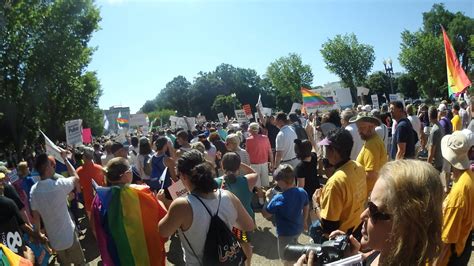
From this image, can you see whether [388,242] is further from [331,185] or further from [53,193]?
[53,193]

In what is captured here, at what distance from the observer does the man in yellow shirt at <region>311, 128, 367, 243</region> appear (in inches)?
121

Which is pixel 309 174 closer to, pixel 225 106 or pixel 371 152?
pixel 371 152

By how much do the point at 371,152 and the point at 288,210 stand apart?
117cm

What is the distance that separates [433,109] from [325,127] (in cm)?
260

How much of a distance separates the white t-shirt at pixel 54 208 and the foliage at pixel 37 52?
683 inches

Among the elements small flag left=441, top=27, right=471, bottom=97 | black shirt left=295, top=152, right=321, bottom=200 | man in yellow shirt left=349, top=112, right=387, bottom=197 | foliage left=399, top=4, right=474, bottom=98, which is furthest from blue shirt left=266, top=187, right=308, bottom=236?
foliage left=399, top=4, right=474, bottom=98

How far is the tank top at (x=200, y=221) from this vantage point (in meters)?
2.99

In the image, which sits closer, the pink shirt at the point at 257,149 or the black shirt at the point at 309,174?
the black shirt at the point at 309,174

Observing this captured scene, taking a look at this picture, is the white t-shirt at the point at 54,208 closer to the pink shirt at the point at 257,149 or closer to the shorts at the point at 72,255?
the shorts at the point at 72,255

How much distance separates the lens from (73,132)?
9.49 m

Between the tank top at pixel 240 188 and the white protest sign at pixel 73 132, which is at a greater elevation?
the white protest sign at pixel 73 132

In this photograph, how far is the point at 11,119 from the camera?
2153cm

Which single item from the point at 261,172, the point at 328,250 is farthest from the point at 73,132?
the point at 328,250

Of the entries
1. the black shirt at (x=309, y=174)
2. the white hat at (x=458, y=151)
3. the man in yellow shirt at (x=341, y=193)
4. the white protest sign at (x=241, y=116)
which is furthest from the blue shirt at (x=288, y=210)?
the white protest sign at (x=241, y=116)
